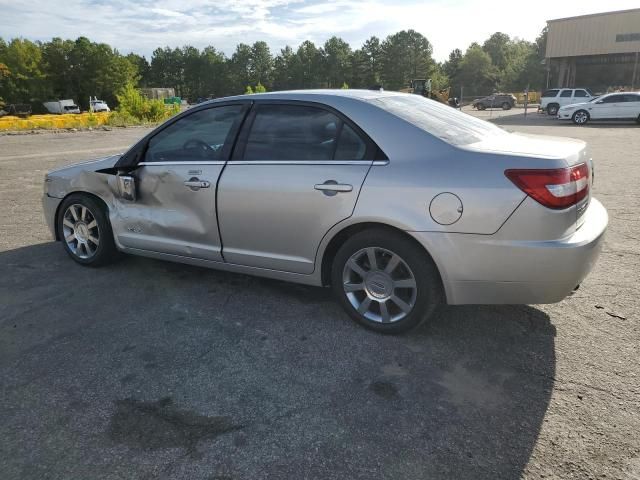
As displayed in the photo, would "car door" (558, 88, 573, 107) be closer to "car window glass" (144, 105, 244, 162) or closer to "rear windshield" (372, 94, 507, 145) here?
"rear windshield" (372, 94, 507, 145)

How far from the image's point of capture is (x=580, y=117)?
2364cm

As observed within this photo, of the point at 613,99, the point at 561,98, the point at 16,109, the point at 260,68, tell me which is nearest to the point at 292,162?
the point at 613,99

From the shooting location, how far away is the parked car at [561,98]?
100 ft

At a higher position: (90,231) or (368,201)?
(368,201)

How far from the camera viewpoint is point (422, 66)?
333 ft

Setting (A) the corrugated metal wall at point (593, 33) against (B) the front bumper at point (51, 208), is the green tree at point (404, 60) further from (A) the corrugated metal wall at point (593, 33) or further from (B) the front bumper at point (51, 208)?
(B) the front bumper at point (51, 208)

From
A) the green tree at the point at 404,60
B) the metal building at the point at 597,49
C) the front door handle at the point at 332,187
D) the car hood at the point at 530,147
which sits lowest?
the front door handle at the point at 332,187

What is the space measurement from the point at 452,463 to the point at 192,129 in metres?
3.09

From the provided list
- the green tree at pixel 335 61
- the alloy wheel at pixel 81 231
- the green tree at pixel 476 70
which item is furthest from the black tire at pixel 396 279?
the green tree at pixel 335 61

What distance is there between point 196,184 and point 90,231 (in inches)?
59.4

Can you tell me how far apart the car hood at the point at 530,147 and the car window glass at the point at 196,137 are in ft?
6.03

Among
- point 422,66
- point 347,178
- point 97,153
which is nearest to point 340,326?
point 347,178

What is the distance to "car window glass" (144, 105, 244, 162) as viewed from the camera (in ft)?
12.4

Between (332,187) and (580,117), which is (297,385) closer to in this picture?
(332,187)
